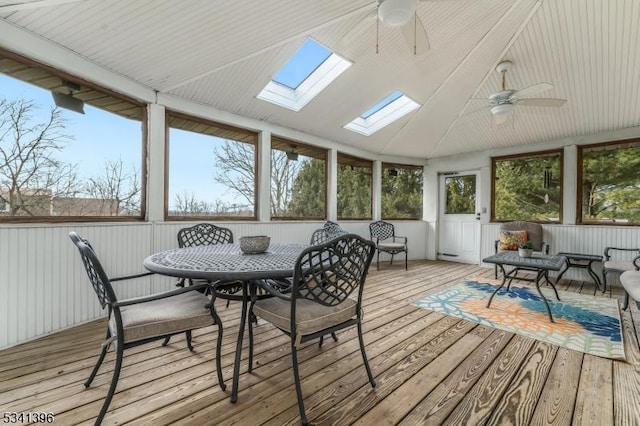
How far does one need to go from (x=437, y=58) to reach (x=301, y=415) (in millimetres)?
3782

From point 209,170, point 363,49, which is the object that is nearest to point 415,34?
point 363,49

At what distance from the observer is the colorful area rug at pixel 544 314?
2271mm

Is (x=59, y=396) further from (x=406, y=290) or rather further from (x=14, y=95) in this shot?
(x=406, y=290)

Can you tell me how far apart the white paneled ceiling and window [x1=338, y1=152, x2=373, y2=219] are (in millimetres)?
1285

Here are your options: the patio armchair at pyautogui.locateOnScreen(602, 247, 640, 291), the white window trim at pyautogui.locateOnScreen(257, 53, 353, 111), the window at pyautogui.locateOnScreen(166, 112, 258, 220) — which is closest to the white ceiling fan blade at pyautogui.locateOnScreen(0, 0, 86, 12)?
the window at pyautogui.locateOnScreen(166, 112, 258, 220)

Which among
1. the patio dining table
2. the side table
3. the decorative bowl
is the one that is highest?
the decorative bowl

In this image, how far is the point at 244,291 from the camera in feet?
5.44

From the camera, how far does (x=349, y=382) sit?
66.5 inches

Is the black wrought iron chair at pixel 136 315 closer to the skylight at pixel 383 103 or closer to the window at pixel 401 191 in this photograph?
the skylight at pixel 383 103

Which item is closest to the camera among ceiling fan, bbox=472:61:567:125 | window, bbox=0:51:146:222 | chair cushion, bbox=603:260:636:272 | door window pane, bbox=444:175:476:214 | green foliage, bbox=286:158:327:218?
window, bbox=0:51:146:222

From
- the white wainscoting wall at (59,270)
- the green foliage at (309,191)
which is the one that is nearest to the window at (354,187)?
the green foliage at (309,191)

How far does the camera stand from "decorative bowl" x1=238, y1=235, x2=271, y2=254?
76.2 inches

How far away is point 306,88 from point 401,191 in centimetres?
349

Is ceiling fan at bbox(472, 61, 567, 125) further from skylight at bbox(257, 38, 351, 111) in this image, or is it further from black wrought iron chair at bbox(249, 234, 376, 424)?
black wrought iron chair at bbox(249, 234, 376, 424)
